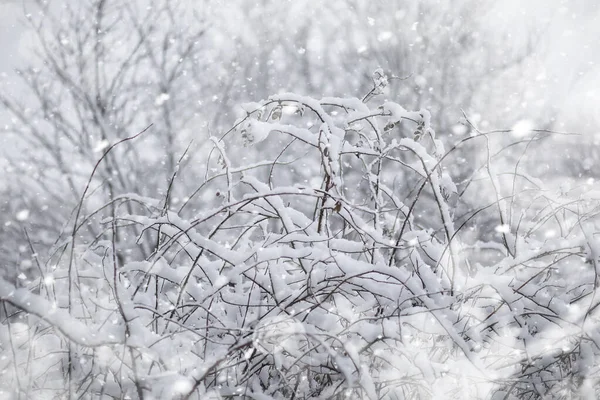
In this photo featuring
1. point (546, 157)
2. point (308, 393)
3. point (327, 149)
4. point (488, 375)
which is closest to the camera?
point (488, 375)

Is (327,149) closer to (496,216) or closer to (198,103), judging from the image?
(496,216)

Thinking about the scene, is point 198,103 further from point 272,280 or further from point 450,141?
point 272,280

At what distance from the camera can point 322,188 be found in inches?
52.4

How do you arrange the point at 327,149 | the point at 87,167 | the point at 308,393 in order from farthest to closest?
1. the point at 87,167
2. the point at 327,149
3. the point at 308,393

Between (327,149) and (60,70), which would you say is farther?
(60,70)

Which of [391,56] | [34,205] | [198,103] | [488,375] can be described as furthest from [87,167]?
[488,375]

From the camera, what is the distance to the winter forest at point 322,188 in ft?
3.18

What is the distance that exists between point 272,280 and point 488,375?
0.47 m

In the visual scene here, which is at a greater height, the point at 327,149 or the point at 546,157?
the point at 546,157

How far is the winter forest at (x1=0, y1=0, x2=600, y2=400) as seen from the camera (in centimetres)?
97

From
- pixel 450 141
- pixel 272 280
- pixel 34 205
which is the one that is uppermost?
pixel 450 141

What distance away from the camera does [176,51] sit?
30.0 feet

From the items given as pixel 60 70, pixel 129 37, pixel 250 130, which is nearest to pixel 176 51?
pixel 129 37

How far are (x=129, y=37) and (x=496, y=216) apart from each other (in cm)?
723
